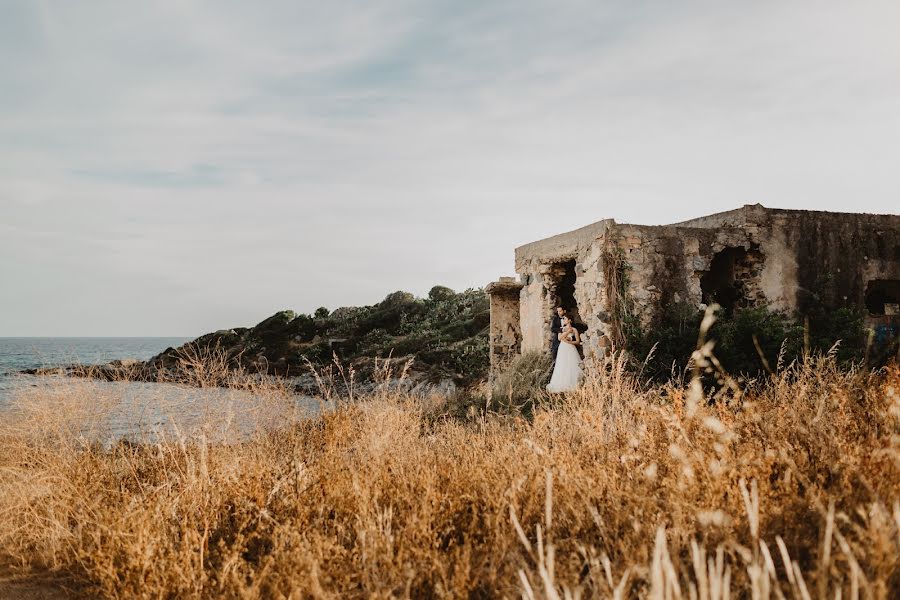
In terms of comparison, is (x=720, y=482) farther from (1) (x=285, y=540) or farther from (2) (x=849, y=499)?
(1) (x=285, y=540)

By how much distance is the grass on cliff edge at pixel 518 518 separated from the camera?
2.47 m

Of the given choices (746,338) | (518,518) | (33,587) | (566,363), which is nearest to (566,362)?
(566,363)

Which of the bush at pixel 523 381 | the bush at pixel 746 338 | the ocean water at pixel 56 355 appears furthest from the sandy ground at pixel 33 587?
the bush at pixel 523 381

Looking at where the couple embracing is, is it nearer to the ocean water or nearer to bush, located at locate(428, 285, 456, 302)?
the ocean water

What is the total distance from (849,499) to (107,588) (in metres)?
3.86

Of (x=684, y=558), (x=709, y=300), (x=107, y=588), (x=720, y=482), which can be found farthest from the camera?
(x=709, y=300)

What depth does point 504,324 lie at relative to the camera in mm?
14461

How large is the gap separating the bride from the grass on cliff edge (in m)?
5.84

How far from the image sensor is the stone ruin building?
387 inches

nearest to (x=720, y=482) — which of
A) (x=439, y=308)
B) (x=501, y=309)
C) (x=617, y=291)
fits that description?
(x=617, y=291)

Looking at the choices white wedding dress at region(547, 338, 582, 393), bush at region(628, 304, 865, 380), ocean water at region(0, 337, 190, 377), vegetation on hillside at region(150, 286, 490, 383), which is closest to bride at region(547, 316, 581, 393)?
white wedding dress at region(547, 338, 582, 393)

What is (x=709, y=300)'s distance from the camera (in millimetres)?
10508

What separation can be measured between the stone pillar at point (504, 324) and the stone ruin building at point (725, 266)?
2226 millimetres

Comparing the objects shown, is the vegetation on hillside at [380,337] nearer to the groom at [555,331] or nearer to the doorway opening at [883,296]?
the groom at [555,331]
